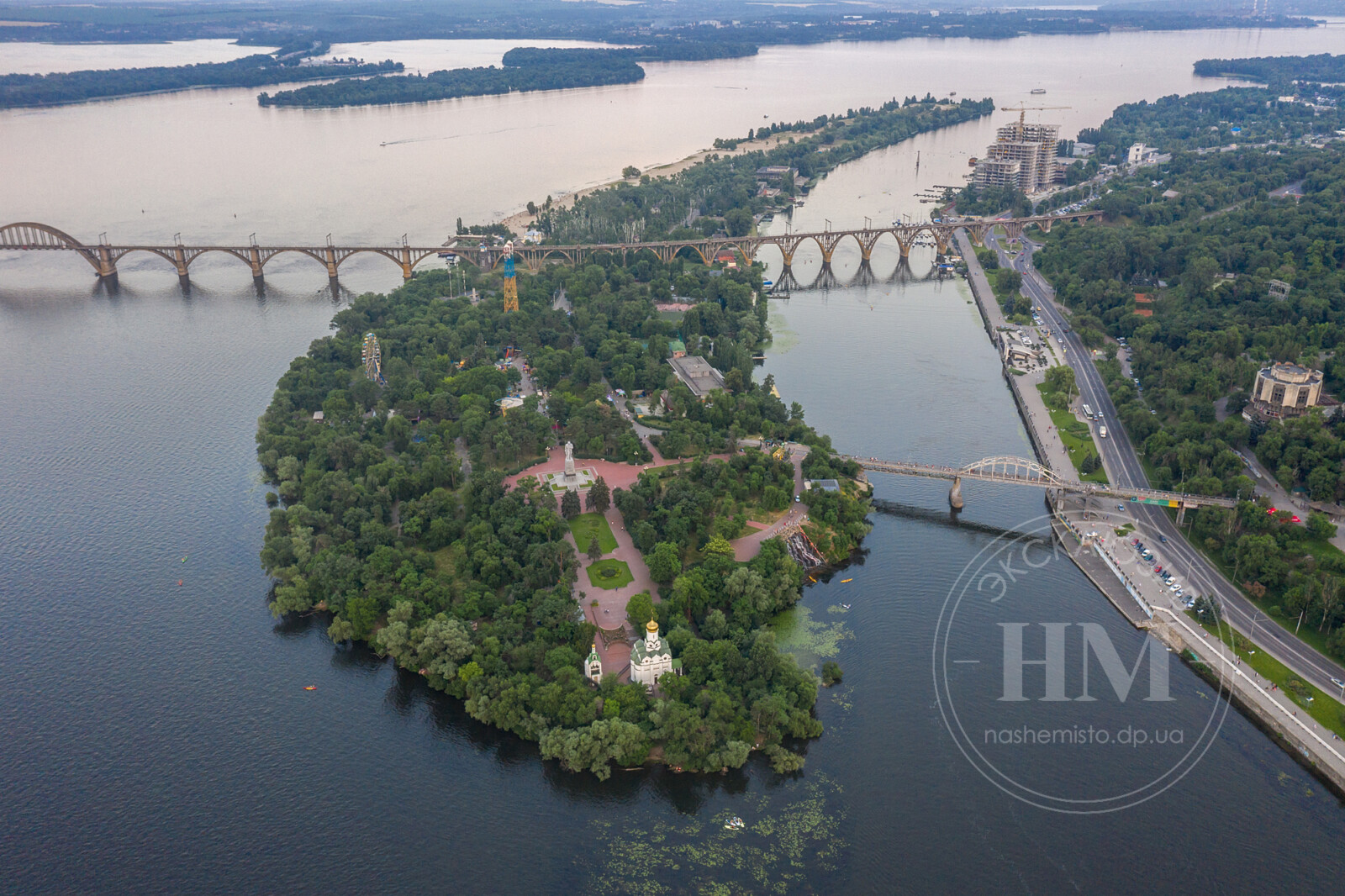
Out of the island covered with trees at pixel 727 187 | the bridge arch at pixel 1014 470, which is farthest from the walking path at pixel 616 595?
the island covered with trees at pixel 727 187

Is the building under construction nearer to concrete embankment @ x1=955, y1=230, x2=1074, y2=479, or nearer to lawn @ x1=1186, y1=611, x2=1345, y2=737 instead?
concrete embankment @ x1=955, y1=230, x2=1074, y2=479

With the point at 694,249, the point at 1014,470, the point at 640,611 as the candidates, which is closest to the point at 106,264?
the point at 694,249

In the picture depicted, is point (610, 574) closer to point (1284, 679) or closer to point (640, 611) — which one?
point (640, 611)

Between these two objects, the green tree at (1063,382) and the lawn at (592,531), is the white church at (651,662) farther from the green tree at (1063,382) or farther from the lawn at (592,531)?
the green tree at (1063,382)

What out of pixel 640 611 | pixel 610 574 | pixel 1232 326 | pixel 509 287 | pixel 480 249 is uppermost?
pixel 480 249

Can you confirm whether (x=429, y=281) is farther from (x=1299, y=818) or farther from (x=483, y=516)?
(x=1299, y=818)

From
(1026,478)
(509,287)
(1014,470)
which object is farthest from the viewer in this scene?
(509,287)

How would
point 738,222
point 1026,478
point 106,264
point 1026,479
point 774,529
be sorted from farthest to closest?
point 738,222, point 106,264, point 1026,478, point 1026,479, point 774,529

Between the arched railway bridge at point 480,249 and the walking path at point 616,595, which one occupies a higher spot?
the arched railway bridge at point 480,249
